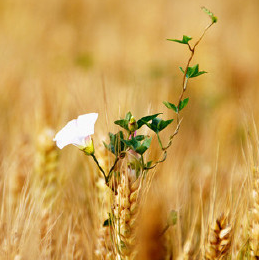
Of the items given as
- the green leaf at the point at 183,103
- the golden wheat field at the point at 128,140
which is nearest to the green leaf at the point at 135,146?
the golden wheat field at the point at 128,140

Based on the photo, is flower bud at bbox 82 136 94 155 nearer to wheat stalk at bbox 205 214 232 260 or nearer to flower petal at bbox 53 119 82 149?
flower petal at bbox 53 119 82 149

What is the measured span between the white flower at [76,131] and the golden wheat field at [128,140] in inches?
1.5

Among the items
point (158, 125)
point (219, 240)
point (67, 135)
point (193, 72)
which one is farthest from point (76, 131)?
point (219, 240)

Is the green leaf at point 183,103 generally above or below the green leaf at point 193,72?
below

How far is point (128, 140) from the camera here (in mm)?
705

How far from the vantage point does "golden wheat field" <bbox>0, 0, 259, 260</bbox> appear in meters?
0.79

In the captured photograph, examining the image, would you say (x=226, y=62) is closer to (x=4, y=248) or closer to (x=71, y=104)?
(x=71, y=104)

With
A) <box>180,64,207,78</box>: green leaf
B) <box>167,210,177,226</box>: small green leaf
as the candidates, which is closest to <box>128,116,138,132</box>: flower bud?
<box>180,64,207,78</box>: green leaf

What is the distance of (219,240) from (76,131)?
0.35m

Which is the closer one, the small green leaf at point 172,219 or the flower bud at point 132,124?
the flower bud at point 132,124

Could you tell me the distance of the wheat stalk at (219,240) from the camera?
78 cm

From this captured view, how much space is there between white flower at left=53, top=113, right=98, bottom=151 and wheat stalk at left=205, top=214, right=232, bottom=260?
31 cm

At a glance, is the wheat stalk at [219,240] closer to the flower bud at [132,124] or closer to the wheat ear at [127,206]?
the wheat ear at [127,206]

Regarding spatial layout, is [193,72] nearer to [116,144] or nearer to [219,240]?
[116,144]
